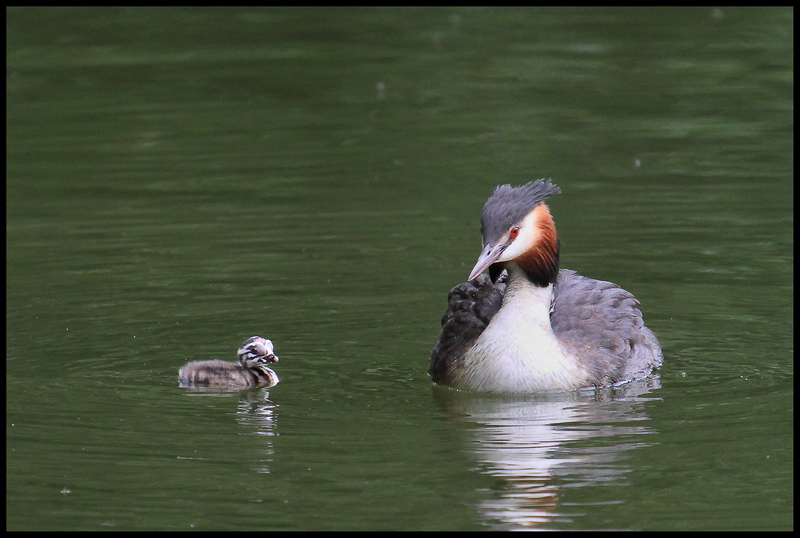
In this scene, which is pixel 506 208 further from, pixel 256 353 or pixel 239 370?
pixel 239 370

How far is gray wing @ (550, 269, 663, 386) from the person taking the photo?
9.95m

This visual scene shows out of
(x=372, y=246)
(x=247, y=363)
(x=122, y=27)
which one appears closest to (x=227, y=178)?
→ (x=372, y=246)

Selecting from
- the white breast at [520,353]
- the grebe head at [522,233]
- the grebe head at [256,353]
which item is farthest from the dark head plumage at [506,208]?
the grebe head at [256,353]

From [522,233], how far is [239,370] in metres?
1.92

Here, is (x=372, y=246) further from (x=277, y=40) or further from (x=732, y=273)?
(x=277, y=40)

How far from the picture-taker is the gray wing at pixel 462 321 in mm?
9945

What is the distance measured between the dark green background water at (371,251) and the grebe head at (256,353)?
20 centimetres

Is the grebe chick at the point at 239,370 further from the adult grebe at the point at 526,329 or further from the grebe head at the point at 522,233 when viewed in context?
the grebe head at the point at 522,233

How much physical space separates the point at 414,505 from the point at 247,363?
2.40 meters

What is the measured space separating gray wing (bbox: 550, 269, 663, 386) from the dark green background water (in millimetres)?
227

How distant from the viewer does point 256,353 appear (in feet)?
32.3

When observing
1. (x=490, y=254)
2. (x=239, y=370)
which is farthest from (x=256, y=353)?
(x=490, y=254)

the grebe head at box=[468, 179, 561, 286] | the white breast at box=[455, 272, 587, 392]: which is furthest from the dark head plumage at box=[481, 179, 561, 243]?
the white breast at box=[455, 272, 587, 392]

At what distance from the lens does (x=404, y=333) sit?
36.3 ft
